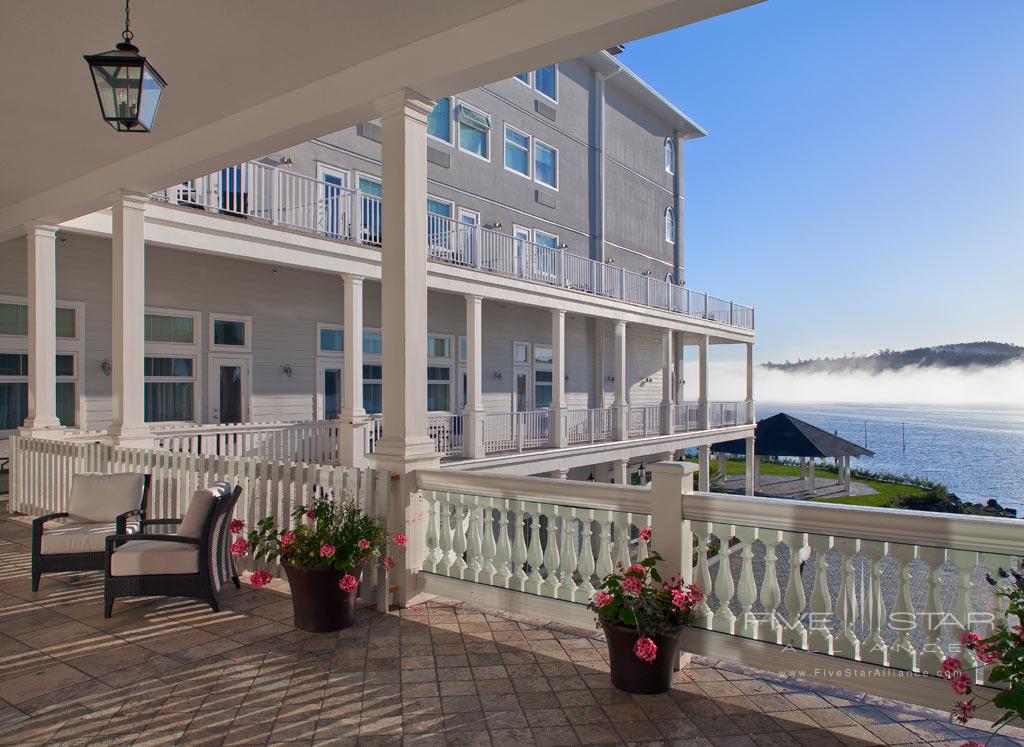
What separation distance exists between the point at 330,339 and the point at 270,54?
8.66m

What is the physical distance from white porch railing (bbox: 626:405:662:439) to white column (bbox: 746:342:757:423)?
473 cm

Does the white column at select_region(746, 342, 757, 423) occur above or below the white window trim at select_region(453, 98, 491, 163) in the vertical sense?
below

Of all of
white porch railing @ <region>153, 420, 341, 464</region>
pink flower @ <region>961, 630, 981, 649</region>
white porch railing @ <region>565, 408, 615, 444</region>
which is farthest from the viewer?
white porch railing @ <region>565, 408, 615, 444</region>

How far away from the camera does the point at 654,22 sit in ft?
11.9

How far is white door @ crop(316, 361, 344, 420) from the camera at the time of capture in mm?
12547

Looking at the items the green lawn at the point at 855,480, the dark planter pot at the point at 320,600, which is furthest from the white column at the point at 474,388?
the green lawn at the point at 855,480

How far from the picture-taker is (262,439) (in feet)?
34.1

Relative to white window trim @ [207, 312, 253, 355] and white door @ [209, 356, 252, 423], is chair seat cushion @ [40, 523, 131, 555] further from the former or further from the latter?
white window trim @ [207, 312, 253, 355]

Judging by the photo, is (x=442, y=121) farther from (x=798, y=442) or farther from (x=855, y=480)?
(x=855, y=480)

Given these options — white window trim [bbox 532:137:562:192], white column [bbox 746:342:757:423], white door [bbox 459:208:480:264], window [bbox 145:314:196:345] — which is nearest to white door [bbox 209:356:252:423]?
window [bbox 145:314:196:345]

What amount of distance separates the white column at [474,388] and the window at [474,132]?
4766mm

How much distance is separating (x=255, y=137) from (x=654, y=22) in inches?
134

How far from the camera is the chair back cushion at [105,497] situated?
219 inches

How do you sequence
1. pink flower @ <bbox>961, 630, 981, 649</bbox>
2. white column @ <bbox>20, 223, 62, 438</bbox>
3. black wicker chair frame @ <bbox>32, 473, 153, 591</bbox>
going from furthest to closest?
white column @ <bbox>20, 223, 62, 438</bbox>, black wicker chair frame @ <bbox>32, 473, 153, 591</bbox>, pink flower @ <bbox>961, 630, 981, 649</bbox>
